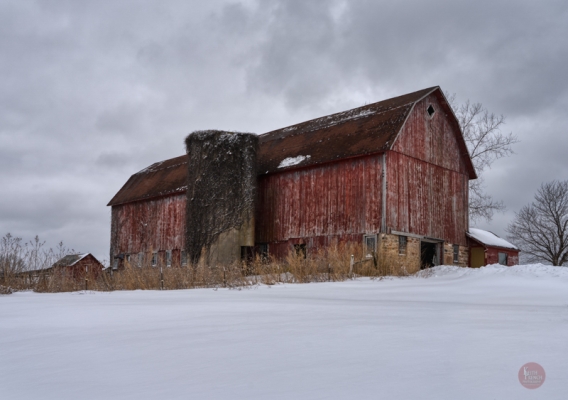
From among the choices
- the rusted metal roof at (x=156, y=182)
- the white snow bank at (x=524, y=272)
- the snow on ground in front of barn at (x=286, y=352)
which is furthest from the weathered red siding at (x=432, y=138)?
the snow on ground in front of barn at (x=286, y=352)

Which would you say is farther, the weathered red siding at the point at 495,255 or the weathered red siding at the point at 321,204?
the weathered red siding at the point at 495,255

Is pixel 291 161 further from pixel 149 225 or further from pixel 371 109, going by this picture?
pixel 149 225

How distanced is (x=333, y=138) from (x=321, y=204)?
2781 millimetres

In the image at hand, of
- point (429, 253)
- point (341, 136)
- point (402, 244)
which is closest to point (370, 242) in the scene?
point (402, 244)

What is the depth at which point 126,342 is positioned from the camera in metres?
4.85

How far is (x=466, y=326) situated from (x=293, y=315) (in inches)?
73.6

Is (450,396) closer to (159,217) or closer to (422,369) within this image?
(422,369)

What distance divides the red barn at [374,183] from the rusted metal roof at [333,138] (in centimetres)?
6

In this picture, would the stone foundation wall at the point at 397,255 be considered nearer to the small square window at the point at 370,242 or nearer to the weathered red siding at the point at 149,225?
the small square window at the point at 370,242

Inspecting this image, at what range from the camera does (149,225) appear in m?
29.5

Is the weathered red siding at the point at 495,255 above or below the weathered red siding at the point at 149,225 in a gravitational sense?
below

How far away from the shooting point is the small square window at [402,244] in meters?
20.2

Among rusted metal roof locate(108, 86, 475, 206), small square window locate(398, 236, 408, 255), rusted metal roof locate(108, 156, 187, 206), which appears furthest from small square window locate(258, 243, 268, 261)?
small square window locate(398, 236, 408, 255)

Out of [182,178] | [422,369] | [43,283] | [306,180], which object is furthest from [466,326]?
[182,178]
